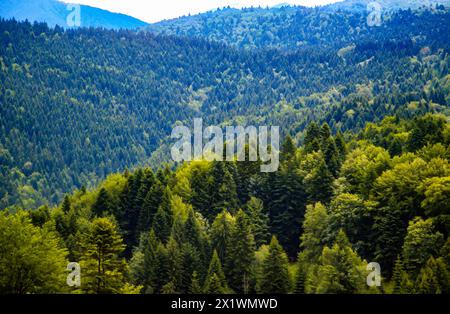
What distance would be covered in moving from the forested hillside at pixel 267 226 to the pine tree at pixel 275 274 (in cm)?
15

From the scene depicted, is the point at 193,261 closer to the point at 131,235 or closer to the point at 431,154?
the point at 131,235

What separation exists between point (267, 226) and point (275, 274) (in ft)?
79.2

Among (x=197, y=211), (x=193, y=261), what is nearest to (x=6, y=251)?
(x=193, y=261)

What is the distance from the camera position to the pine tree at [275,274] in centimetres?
9000

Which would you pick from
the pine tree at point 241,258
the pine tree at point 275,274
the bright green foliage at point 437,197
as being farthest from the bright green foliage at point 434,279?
the pine tree at point 241,258

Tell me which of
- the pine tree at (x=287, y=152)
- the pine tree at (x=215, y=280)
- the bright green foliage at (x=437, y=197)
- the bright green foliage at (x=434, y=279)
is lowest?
the pine tree at (x=215, y=280)

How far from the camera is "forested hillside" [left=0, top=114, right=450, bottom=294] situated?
240ft

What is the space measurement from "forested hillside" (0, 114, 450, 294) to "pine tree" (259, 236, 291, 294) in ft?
0.49

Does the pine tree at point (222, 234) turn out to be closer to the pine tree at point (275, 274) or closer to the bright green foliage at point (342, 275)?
the pine tree at point (275, 274)

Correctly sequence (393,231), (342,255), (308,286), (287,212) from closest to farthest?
(342,255) → (308,286) → (393,231) → (287,212)

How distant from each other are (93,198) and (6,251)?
6097cm

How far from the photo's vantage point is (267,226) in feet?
375

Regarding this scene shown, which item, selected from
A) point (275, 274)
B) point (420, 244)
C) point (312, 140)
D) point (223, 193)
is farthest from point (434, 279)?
point (312, 140)

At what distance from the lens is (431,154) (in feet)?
323
